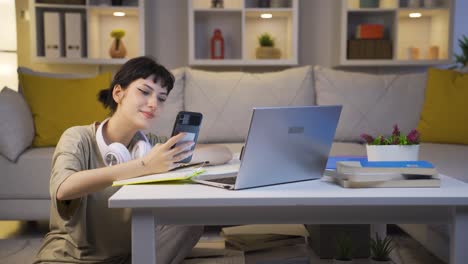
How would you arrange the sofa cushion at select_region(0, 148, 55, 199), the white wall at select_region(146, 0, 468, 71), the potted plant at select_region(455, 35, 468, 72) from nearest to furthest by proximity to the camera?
1. the sofa cushion at select_region(0, 148, 55, 199)
2. the potted plant at select_region(455, 35, 468, 72)
3. the white wall at select_region(146, 0, 468, 71)

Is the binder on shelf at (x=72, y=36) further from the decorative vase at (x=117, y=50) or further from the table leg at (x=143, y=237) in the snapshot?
the table leg at (x=143, y=237)

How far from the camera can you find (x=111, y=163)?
145cm

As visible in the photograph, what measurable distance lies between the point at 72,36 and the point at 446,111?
2498 millimetres

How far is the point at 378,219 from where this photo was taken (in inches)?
42.0

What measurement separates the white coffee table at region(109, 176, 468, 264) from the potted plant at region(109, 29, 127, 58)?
3025 millimetres

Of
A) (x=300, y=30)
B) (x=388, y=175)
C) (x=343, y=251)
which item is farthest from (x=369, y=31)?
(x=388, y=175)

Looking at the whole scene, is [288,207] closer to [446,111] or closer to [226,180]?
[226,180]

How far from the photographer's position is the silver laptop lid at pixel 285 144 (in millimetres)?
1056

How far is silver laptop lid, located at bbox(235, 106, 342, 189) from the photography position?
→ 1.06 meters

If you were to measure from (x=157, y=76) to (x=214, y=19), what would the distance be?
2.79 meters

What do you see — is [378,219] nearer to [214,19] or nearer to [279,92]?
[279,92]

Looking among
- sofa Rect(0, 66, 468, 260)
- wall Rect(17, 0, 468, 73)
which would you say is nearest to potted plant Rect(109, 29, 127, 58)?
wall Rect(17, 0, 468, 73)

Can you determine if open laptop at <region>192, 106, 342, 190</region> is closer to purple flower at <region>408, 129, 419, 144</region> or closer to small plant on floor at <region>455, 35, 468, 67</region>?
purple flower at <region>408, 129, 419, 144</region>

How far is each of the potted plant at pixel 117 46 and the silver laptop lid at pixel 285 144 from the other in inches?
118
